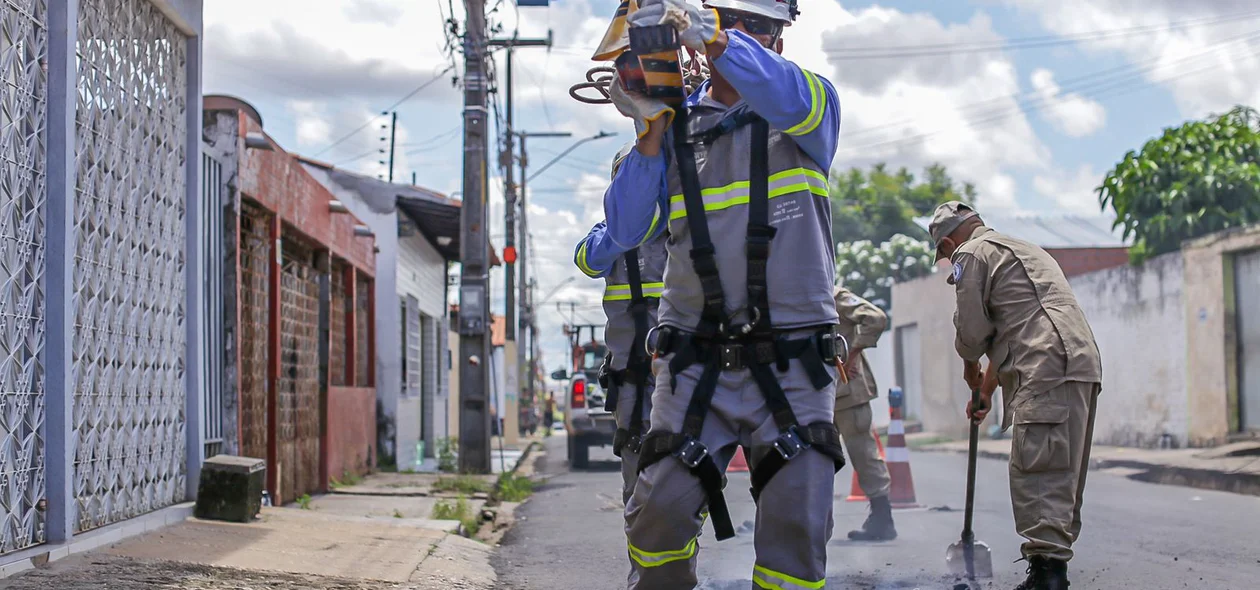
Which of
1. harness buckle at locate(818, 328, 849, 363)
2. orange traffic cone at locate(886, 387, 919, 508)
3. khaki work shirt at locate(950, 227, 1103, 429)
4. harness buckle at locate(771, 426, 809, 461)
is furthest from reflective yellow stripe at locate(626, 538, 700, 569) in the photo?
orange traffic cone at locate(886, 387, 919, 508)

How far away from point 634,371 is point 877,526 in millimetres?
2667

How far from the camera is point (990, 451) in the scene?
65.5 feet

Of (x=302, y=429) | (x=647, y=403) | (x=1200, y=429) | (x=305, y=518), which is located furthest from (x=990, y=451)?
(x=647, y=403)

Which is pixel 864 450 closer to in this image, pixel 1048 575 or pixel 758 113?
pixel 1048 575

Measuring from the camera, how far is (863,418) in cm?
782

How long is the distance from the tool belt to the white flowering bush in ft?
162

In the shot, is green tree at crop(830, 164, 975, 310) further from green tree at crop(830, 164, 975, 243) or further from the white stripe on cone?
the white stripe on cone

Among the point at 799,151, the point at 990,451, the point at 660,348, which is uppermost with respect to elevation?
the point at 799,151

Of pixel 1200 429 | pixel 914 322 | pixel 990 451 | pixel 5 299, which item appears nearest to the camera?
pixel 5 299

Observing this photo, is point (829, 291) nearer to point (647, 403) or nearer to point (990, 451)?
point (647, 403)

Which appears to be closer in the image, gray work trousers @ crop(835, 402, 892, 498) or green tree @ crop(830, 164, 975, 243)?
gray work trousers @ crop(835, 402, 892, 498)

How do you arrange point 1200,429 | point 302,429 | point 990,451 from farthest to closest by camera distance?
point 990,451 < point 1200,429 < point 302,429

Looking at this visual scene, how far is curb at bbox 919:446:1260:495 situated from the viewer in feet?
40.6

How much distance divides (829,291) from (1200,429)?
16.7 m
